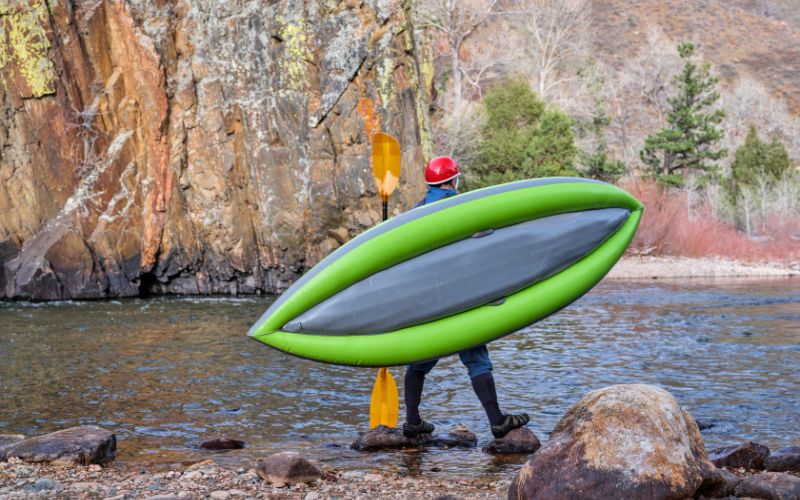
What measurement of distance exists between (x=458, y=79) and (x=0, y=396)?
34.2 metres

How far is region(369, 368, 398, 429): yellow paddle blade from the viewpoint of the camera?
6406mm

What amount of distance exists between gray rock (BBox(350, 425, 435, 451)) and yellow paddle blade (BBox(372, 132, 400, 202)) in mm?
2161

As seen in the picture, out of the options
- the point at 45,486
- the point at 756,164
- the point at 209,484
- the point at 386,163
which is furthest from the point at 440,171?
the point at 756,164

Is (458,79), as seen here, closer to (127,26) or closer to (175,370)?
(127,26)

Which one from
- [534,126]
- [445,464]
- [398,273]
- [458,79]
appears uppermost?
[458,79]

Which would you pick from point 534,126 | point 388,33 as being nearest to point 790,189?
point 534,126

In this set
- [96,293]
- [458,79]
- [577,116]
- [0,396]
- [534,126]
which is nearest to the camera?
[0,396]

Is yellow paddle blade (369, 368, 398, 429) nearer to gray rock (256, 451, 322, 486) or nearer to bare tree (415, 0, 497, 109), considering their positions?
gray rock (256, 451, 322, 486)

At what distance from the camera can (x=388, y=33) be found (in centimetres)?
2008

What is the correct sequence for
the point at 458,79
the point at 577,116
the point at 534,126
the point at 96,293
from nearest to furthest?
the point at 96,293 → the point at 534,126 → the point at 458,79 → the point at 577,116

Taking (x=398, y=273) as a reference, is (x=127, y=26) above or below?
above

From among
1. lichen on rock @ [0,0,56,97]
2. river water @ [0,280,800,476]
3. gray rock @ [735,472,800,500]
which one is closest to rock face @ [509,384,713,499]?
gray rock @ [735,472,800,500]

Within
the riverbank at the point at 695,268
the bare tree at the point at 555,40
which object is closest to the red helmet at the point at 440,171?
the riverbank at the point at 695,268

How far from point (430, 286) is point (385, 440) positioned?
1087 millimetres
